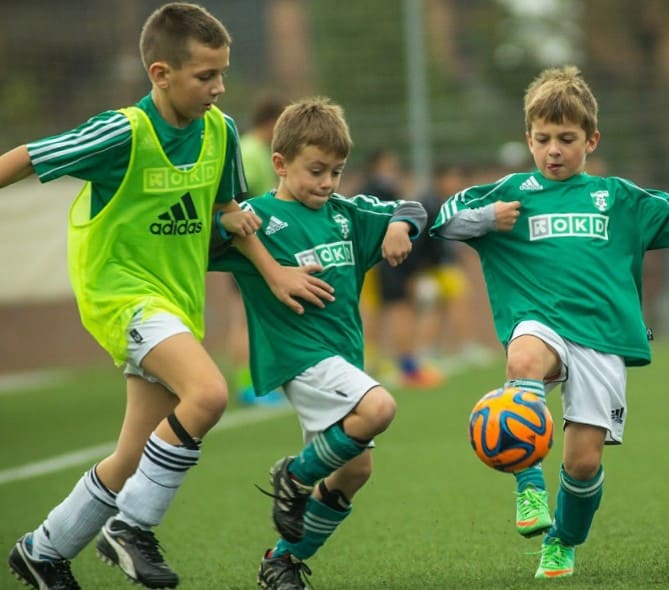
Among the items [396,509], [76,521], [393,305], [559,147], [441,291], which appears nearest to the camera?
[76,521]

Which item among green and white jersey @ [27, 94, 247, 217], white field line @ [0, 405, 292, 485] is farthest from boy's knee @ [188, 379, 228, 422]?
white field line @ [0, 405, 292, 485]

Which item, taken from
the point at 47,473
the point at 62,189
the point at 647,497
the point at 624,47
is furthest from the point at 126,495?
the point at 624,47

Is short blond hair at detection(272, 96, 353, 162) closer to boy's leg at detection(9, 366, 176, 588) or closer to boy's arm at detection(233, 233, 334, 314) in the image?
boy's arm at detection(233, 233, 334, 314)

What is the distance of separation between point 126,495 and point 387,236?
139 cm

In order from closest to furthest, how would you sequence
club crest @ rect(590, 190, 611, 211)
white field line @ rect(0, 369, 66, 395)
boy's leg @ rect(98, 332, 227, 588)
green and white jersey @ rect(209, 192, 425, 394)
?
1. boy's leg @ rect(98, 332, 227, 588)
2. green and white jersey @ rect(209, 192, 425, 394)
3. club crest @ rect(590, 190, 611, 211)
4. white field line @ rect(0, 369, 66, 395)

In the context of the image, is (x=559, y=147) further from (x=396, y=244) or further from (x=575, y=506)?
(x=575, y=506)

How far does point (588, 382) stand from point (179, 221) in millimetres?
1612

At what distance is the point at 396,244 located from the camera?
17.6 ft

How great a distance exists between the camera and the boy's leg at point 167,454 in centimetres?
488

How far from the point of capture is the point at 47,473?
350 inches

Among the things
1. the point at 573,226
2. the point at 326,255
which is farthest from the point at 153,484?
the point at 573,226

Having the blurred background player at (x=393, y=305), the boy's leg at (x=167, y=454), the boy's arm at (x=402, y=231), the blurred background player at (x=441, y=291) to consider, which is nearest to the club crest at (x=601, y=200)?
the boy's arm at (x=402, y=231)

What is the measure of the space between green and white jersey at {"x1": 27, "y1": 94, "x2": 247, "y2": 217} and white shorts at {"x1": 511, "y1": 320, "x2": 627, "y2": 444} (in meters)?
1.42

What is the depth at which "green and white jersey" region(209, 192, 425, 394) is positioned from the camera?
533 cm
